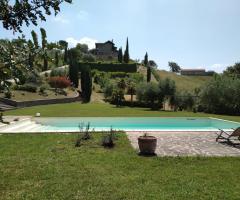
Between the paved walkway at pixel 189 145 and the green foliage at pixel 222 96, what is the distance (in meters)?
23.4

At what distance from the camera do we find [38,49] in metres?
2.53

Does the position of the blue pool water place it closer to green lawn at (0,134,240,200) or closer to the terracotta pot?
green lawn at (0,134,240,200)

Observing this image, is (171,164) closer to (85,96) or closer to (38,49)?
(38,49)

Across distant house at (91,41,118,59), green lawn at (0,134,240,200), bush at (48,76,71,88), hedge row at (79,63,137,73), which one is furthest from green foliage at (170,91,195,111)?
distant house at (91,41,118,59)

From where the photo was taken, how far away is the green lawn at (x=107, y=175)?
23.2 ft

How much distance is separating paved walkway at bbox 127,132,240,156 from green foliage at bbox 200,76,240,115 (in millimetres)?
23418

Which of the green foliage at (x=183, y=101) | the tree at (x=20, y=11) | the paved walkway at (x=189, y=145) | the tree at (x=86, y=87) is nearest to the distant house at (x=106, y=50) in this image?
the tree at (x=86, y=87)

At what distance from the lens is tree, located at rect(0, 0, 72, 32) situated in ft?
8.38

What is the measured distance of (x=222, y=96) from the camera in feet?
128

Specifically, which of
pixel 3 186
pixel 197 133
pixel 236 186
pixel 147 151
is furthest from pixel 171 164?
pixel 197 133

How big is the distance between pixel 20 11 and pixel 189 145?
11.4m

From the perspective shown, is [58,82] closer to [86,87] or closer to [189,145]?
[86,87]

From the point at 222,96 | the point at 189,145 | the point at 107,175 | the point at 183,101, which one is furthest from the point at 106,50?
the point at 107,175

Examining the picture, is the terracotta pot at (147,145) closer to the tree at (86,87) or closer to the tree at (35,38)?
the tree at (35,38)
